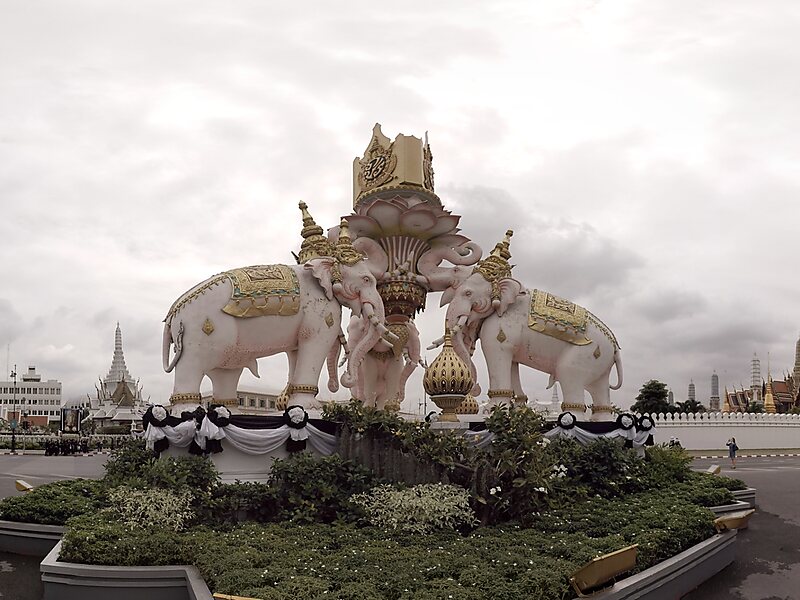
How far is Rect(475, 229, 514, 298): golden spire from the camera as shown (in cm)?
1203

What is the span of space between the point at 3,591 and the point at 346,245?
20.5 ft

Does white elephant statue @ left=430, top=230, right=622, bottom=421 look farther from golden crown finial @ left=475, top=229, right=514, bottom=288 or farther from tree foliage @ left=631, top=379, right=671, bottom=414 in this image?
tree foliage @ left=631, top=379, right=671, bottom=414

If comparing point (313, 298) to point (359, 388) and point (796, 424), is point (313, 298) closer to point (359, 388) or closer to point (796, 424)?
point (359, 388)

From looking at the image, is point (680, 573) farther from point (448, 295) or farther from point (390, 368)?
point (390, 368)

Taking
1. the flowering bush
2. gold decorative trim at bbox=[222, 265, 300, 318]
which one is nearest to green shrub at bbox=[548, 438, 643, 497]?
gold decorative trim at bbox=[222, 265, 300, 318]

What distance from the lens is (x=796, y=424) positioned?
107 ft

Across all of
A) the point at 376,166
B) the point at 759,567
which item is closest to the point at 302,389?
the point at 376,166

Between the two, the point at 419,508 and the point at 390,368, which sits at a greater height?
the point at 390,368

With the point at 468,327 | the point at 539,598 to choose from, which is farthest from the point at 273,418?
the point at 539,598

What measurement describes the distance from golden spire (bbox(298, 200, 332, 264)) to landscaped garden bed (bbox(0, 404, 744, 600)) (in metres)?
2.74

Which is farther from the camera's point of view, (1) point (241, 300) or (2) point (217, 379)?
(2) point (217, 379)

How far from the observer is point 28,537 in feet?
28.7

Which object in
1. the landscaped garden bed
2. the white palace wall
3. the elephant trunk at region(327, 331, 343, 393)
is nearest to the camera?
the landscaped garden bed

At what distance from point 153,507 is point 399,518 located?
2.67 m
